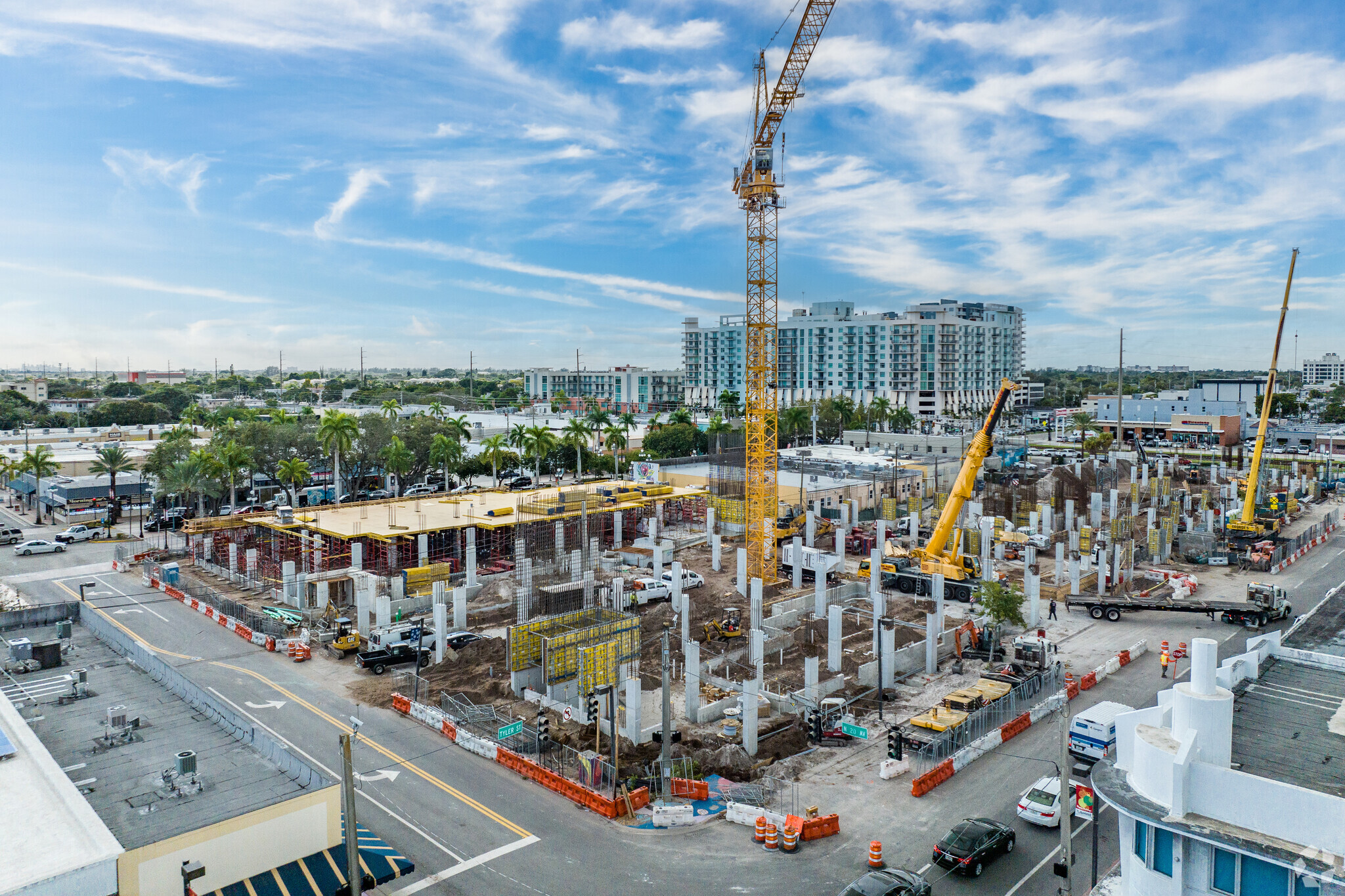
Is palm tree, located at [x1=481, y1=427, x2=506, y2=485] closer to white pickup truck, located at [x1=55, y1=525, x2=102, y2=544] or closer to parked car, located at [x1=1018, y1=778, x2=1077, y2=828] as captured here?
white pickup truck, located at [x1=55, y1=525, x2=102, y2=544]

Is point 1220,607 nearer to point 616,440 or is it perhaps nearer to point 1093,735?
point 1093,735

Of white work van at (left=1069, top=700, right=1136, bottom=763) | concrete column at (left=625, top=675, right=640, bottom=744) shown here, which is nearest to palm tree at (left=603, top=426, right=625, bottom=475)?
concrete column at (left=625, top=675, right=640, bottom=744)

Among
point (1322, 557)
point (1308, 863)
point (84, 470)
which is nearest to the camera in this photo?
point (1308, 863)

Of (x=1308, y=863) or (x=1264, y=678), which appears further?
(x=1264, y=678)

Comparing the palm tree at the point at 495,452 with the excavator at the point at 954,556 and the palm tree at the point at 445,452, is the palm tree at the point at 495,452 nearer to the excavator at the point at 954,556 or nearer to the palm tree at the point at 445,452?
the palm tree at the point at 445,452

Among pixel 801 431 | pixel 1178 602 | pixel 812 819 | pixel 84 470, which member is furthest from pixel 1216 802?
pixel 801 431

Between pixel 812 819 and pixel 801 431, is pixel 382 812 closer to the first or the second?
pixel 812 819
